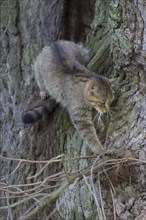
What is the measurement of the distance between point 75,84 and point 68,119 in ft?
0.77

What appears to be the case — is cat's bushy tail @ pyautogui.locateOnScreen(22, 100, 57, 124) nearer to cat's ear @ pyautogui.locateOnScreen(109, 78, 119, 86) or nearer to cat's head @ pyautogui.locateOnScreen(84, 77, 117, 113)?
cat's head @ pyautogui.locateOnScreen(84, 77, 117, 113)

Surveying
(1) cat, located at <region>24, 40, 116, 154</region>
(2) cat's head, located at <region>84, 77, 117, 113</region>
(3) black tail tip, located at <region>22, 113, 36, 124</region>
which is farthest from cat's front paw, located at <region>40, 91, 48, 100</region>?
(2) cat's head, located at <region>84, 77, 117, 113</region>

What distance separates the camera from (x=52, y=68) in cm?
322

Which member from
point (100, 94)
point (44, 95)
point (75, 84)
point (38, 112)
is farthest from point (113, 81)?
point (44, 95)

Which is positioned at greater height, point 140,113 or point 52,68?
point 52,68

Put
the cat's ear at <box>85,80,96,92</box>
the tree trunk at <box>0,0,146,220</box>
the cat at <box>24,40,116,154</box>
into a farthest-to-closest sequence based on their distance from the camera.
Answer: the cat's ear at <box>85,80,96,92</box>, the cat at <box>24,40,116,154</box>, the tree trunk at <box>0,0,146,220</box>

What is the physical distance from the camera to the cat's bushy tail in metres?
3.10

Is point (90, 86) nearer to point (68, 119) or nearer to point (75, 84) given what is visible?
point (75, 84)

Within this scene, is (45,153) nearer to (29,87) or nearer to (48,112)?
(48,112)

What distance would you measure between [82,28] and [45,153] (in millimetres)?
1392

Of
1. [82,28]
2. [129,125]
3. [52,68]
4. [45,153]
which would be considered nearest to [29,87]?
[52,68]

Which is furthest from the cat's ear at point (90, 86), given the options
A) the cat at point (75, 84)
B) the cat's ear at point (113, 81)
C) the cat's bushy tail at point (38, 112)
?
the cat's bushy tail at point (38, 112)

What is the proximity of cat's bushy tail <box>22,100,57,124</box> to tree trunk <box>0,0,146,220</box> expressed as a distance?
0.07 m

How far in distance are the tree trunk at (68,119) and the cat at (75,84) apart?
8cm
